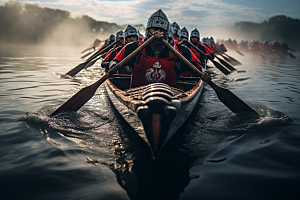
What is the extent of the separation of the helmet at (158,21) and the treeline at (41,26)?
6622cm

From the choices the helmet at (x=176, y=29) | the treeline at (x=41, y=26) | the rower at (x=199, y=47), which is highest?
the treeline at (x=41, y=26)

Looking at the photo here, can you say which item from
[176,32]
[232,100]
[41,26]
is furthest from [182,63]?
[41,26]

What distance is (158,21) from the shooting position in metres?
4.88

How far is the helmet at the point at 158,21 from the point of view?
4.87 meters

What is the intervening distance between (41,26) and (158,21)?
78.0 meters

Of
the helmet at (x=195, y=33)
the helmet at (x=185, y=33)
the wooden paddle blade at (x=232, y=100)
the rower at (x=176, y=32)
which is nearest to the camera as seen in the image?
the wooden paddle blade at (x=232, y=100)

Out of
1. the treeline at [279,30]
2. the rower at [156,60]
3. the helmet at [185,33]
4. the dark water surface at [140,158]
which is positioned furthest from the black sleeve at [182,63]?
the treeline at [279,30]

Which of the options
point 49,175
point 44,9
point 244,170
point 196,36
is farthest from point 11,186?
point 44,9

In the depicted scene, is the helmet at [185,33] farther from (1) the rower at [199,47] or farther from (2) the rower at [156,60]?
(2) the rower at [156,60]

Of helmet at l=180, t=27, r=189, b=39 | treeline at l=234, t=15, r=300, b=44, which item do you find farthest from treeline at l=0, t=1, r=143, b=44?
treeline at l=234, t=15, r=300, b=44

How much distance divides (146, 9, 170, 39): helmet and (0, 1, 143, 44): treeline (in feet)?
217

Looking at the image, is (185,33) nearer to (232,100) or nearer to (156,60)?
(156,60)

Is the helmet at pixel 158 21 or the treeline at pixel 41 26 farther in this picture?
the treeline at pixel 41 26

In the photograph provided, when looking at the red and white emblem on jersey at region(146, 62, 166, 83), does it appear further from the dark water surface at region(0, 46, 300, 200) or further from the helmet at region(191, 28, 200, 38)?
the helmet at region(191, 28, 200, 38)
